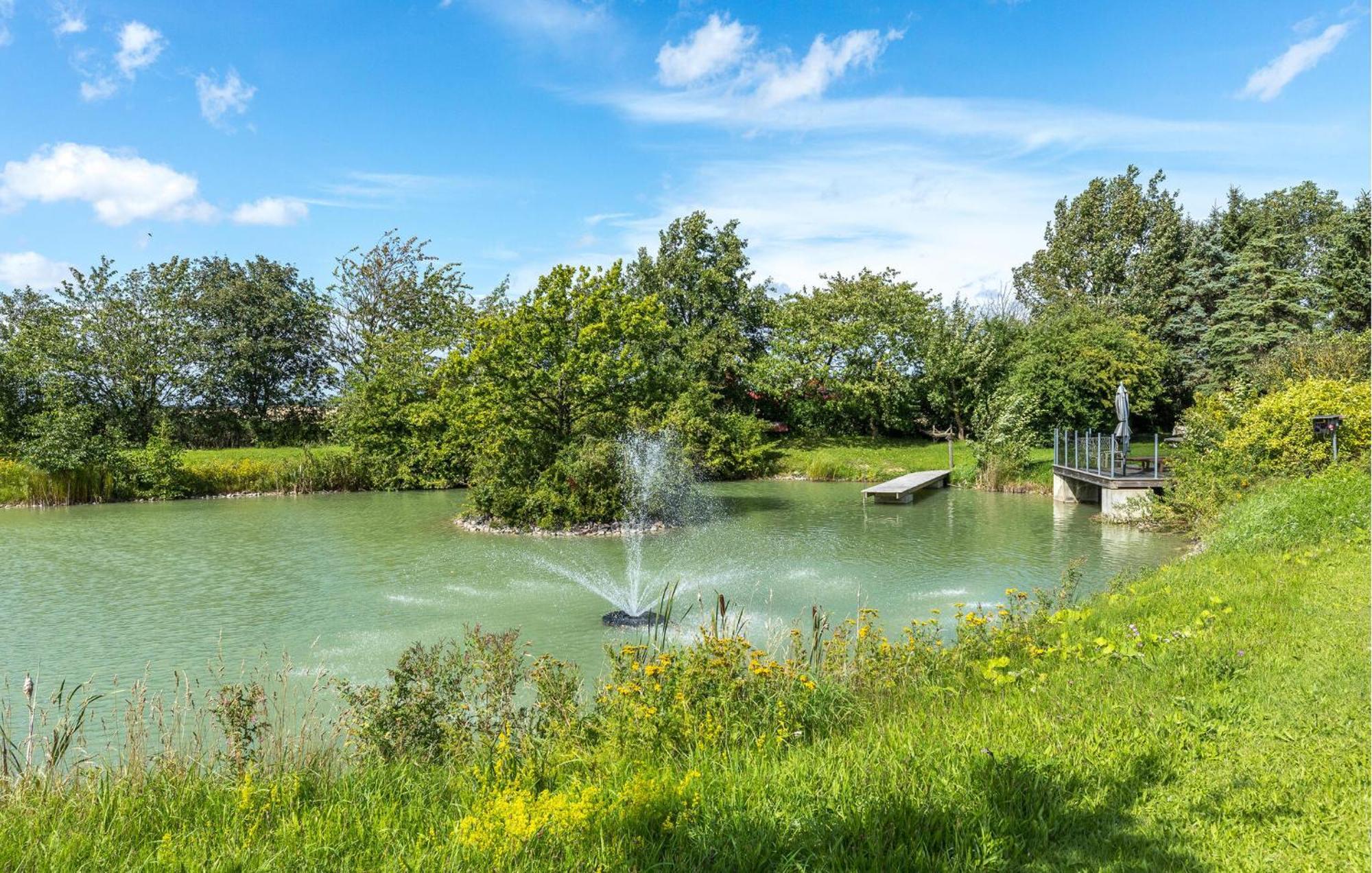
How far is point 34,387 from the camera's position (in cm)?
3328

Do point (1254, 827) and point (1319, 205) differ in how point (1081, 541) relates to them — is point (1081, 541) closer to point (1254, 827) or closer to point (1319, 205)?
point (1254, 827)

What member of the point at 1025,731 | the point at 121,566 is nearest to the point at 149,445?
the point at 121,566

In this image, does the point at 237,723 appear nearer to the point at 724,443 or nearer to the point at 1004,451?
the point at 1004,451

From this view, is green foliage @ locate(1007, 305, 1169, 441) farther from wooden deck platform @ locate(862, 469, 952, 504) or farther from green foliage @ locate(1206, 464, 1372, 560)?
green foliage @ locate(1206, 464, 1372, 560)

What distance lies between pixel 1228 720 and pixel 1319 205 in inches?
2152

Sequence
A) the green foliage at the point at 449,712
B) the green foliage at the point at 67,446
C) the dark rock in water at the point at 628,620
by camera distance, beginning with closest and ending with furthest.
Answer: the green foliage at the point at 449,712 < the dark rock in water at the point at 628,620 < the green foliage at the point at 67,446

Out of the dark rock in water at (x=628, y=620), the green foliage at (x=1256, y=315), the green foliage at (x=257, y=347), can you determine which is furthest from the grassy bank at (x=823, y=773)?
the green foliage at (x=257, y=347)

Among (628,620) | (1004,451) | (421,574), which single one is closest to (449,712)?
(628,620)

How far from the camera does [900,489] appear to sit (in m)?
24.5

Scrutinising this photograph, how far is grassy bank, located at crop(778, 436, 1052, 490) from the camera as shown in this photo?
31.1 meters

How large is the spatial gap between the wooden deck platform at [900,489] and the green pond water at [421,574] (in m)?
0.80

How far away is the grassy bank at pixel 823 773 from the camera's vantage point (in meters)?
3.51

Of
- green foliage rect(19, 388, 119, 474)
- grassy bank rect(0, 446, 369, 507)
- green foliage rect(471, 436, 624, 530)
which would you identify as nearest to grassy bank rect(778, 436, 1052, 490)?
green foliage rect(471, 436, 624, 530)

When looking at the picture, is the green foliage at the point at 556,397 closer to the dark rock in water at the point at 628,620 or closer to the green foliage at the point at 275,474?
the dark rock in water at the point at 628,620
